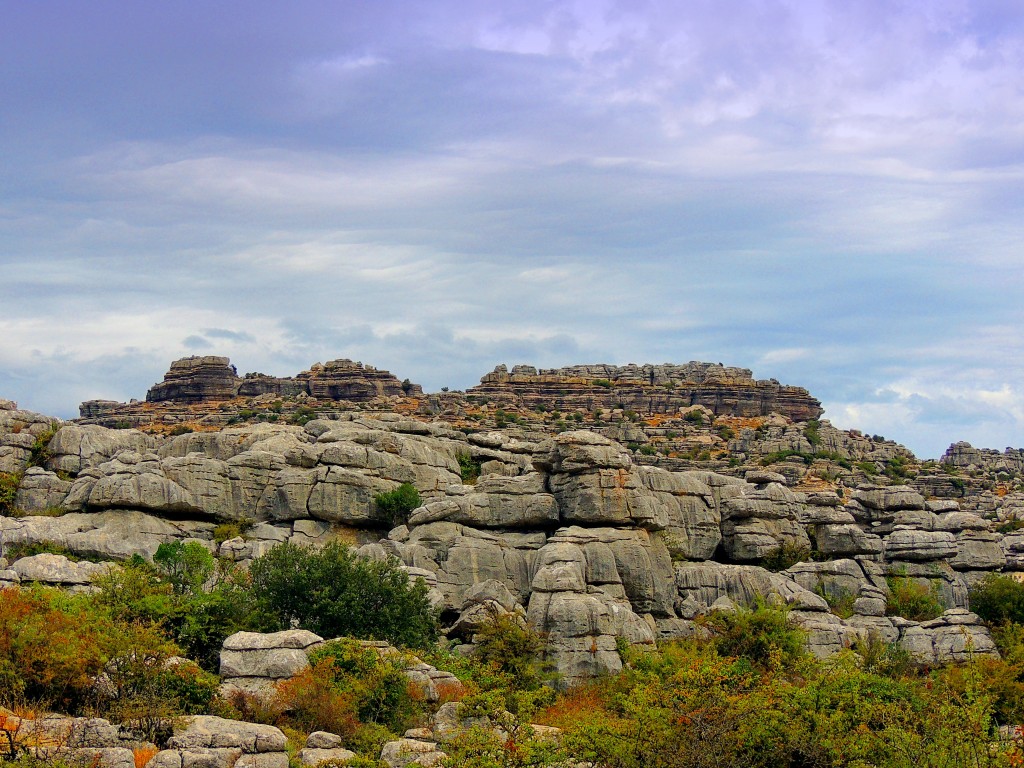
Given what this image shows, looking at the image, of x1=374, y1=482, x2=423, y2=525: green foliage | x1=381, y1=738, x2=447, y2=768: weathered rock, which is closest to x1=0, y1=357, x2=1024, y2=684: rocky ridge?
x1=374, y1=482, x2=423, y2=525: green foliage

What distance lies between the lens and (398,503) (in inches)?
2360

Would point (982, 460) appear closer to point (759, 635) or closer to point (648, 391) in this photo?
point (648, 391)

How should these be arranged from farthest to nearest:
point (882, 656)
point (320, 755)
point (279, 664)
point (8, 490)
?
point (8, 490)
point (882, 656)
point (279, 664)
point (320, 755)

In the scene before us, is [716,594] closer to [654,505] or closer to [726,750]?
[654,505]

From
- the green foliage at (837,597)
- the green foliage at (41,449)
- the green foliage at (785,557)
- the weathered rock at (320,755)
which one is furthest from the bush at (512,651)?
the green foliage at (41,449)

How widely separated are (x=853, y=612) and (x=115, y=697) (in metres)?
32.6

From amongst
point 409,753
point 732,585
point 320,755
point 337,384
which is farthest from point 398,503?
point 337,384

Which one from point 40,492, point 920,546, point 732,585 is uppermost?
point 40,492

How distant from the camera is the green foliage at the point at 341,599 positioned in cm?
4388

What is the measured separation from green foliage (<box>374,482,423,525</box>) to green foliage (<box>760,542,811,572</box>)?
15.3 metres

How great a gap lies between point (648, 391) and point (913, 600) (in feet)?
241

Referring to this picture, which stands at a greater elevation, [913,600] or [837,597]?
[837,597]

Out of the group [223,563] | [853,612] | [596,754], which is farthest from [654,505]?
[596,754]

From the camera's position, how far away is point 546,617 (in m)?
45.8
